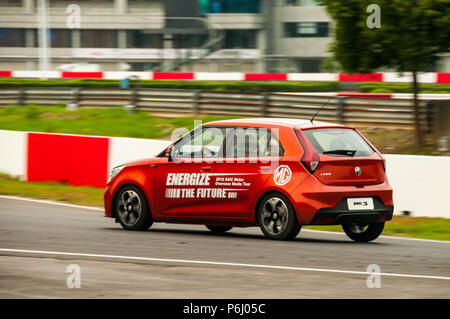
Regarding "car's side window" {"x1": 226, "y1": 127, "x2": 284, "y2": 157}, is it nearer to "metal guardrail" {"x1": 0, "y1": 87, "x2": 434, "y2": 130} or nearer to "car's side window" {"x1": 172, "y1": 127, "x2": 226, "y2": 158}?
"car's side window" {"x1": 172, "y1": 127, "x2": 226, "y2": 158}

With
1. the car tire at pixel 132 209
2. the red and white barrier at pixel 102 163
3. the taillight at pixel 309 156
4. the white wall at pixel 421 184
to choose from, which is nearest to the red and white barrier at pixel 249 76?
the red and white barrier at pixel 102 163

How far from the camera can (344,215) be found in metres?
10.7

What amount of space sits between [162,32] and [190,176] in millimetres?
58486

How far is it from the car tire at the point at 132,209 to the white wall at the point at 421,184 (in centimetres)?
466

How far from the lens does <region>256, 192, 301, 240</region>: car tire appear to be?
10.8m

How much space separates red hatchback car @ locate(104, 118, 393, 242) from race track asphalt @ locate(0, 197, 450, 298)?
294mm

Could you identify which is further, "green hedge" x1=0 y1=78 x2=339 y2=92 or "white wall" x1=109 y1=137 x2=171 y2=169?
"green hedge" x1=0 y1=78 x2=339 y2=92

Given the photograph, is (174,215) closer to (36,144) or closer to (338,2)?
(36,144)

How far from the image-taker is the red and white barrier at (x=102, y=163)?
14.6m

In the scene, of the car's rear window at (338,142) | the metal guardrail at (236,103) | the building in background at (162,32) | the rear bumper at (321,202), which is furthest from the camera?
the building in background at (162,32)

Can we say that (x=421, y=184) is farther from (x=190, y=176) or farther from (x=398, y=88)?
(x=398, y=88)

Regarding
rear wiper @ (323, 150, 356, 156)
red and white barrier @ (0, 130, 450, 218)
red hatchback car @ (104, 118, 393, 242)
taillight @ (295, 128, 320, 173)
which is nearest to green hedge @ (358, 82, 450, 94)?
red and white barrier @ (0, 130, 450, 218)

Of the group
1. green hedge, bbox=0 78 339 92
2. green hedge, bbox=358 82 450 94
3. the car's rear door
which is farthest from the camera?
green hedge, bbox=0 78 339 92

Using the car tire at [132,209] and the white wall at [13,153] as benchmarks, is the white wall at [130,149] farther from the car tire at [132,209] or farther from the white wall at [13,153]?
the car tire at [132,209]
